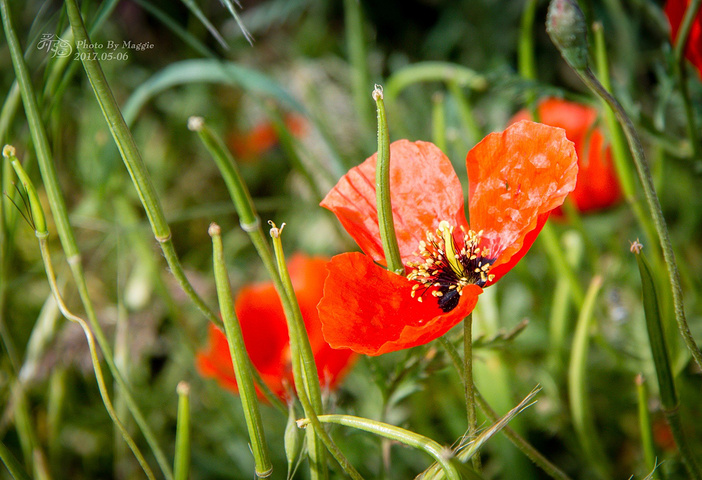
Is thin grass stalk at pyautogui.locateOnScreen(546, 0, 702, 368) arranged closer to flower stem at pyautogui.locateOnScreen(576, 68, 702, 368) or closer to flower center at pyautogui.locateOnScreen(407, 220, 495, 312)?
flower stem at pyautogui.locateOnScreen(576, 68, 702, 368)

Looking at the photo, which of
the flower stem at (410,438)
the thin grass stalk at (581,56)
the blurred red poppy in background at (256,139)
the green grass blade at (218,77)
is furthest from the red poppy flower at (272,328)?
the blurred red poppy in background at (256,139)

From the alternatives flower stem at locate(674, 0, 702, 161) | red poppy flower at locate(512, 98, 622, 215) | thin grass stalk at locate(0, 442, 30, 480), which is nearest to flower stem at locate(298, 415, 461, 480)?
thin grass stalk at locate(0, 442, 30, 480)

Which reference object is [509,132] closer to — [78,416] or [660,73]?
[660,73]

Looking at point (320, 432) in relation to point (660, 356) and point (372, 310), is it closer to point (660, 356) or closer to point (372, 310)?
point (372, 310)

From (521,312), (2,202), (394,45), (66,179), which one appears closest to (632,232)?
(521,312)

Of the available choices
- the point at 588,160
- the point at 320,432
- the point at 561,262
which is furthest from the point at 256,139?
the point at 320,432

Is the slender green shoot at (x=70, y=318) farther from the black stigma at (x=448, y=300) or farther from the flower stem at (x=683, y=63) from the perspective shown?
the flower stem at (x=683, y=63)
